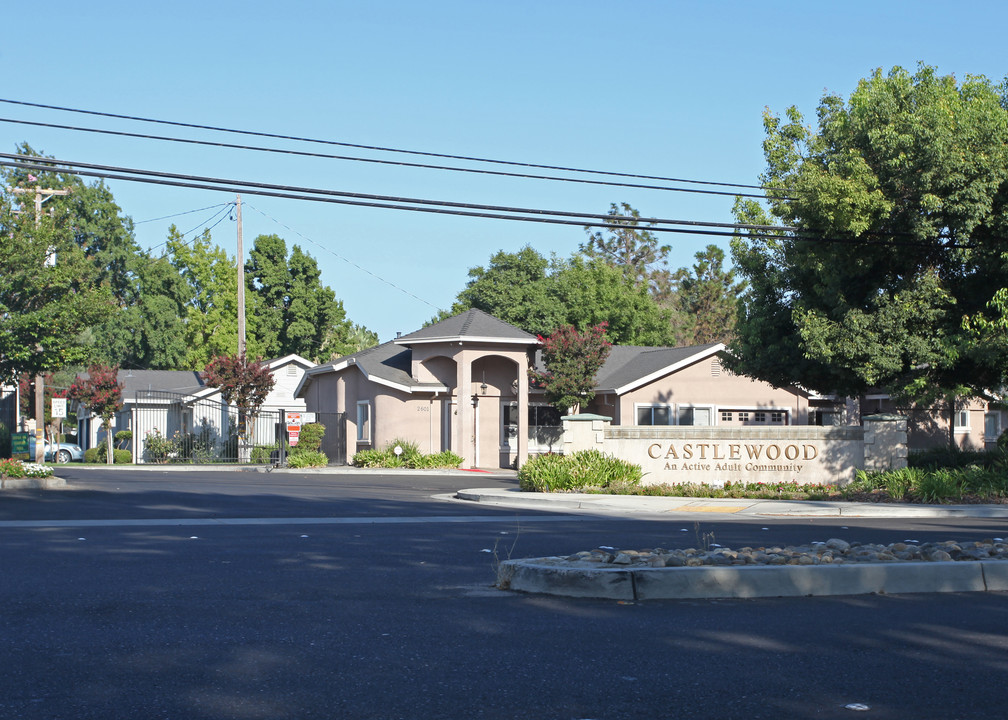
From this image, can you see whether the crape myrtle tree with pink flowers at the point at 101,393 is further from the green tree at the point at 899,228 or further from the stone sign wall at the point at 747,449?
the green tree at the point at 899,228

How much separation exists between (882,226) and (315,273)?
47.7 metres

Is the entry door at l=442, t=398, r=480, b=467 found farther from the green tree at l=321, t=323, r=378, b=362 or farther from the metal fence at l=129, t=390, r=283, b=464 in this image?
the green tree at l=321, t=323, r=378, b=362

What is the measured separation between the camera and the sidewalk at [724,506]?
1848cm

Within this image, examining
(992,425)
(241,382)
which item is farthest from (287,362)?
(992,425)

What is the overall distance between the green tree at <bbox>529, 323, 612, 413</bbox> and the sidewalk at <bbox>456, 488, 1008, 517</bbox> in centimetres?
1390

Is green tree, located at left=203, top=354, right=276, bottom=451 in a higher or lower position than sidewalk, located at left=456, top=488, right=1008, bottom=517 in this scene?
higher

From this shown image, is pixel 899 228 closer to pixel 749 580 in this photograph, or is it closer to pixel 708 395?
pixel 749 580

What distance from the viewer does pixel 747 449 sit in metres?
22.9

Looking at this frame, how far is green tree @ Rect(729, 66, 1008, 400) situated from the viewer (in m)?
19.7

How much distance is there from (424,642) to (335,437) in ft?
111

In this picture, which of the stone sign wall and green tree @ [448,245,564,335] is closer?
the stone sign wall

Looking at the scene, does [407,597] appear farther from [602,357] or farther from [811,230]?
[602,357]

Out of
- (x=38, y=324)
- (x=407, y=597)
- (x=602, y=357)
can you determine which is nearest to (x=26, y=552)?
(x=407, y=597)

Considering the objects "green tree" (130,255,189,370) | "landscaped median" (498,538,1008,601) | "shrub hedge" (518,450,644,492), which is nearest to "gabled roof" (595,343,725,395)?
"shrub hedge" (518,450,644,492)
